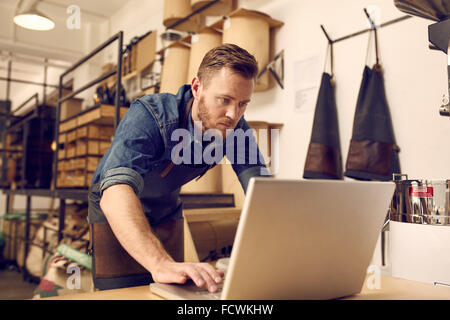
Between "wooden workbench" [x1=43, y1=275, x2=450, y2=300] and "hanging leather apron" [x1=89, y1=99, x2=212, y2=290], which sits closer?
"wooden workbench" [x1=43, y1=275, x2=450, y2=300]

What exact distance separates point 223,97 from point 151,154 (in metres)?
0.23

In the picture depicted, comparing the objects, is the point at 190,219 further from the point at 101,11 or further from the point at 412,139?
the point at 101,11

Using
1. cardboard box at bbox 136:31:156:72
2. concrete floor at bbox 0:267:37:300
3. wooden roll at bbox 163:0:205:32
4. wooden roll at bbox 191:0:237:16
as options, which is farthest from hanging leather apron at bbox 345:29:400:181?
concrete floor at bbox 0:267:37:300

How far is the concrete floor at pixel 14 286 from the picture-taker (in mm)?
3075

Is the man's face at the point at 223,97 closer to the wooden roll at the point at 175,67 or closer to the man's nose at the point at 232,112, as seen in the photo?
the man's nose at the point at 232,112

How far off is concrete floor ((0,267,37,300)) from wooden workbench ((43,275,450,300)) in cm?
277

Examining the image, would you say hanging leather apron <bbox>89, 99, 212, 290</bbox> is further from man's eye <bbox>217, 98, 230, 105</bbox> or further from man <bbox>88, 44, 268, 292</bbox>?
man's eye <bbox>217, 98, 230, 105</bbox>

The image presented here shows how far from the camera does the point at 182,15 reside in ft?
8.42

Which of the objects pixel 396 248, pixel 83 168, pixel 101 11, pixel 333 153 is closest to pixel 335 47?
pixel 333 153

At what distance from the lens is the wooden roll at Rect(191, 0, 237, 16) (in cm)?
239

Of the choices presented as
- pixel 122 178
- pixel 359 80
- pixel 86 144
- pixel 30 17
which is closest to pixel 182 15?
pixel 30 17

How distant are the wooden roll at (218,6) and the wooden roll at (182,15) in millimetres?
85

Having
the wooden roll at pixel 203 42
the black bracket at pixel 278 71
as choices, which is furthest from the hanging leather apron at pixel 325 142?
the wooden roll at pixel 203 42

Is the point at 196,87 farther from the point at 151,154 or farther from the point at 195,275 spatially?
the point at 195,275
